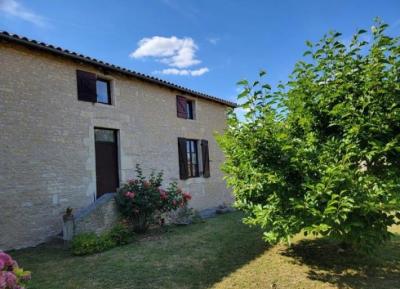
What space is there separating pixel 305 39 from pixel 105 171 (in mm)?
6684

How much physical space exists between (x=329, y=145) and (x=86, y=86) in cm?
683

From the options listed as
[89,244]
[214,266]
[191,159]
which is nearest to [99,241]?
[89,244]

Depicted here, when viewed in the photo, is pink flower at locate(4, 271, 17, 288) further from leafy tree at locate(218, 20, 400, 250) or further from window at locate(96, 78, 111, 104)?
window at locate(96, 78, 111, 104)

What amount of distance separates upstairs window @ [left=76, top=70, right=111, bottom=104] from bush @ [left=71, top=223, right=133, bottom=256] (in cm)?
379

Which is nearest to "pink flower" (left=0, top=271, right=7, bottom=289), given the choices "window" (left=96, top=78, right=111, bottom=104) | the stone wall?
the stone wall

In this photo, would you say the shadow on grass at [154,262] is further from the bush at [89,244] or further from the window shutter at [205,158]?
the window shutter at [205,158]

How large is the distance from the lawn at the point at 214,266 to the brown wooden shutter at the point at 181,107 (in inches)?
235

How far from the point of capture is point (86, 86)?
27.7 ft

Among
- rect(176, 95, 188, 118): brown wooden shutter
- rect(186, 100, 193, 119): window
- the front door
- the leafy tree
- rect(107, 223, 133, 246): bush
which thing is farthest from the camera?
rect(186, 100, 193, 119): window

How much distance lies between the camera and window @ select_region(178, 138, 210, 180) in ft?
37.7

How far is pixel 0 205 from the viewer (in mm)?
6543

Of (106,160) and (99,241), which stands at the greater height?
(106,160)

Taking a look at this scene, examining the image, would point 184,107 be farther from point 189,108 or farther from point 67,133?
point 67,133

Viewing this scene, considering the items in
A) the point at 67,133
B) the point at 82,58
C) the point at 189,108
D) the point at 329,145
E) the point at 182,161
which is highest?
the point at 82,58
